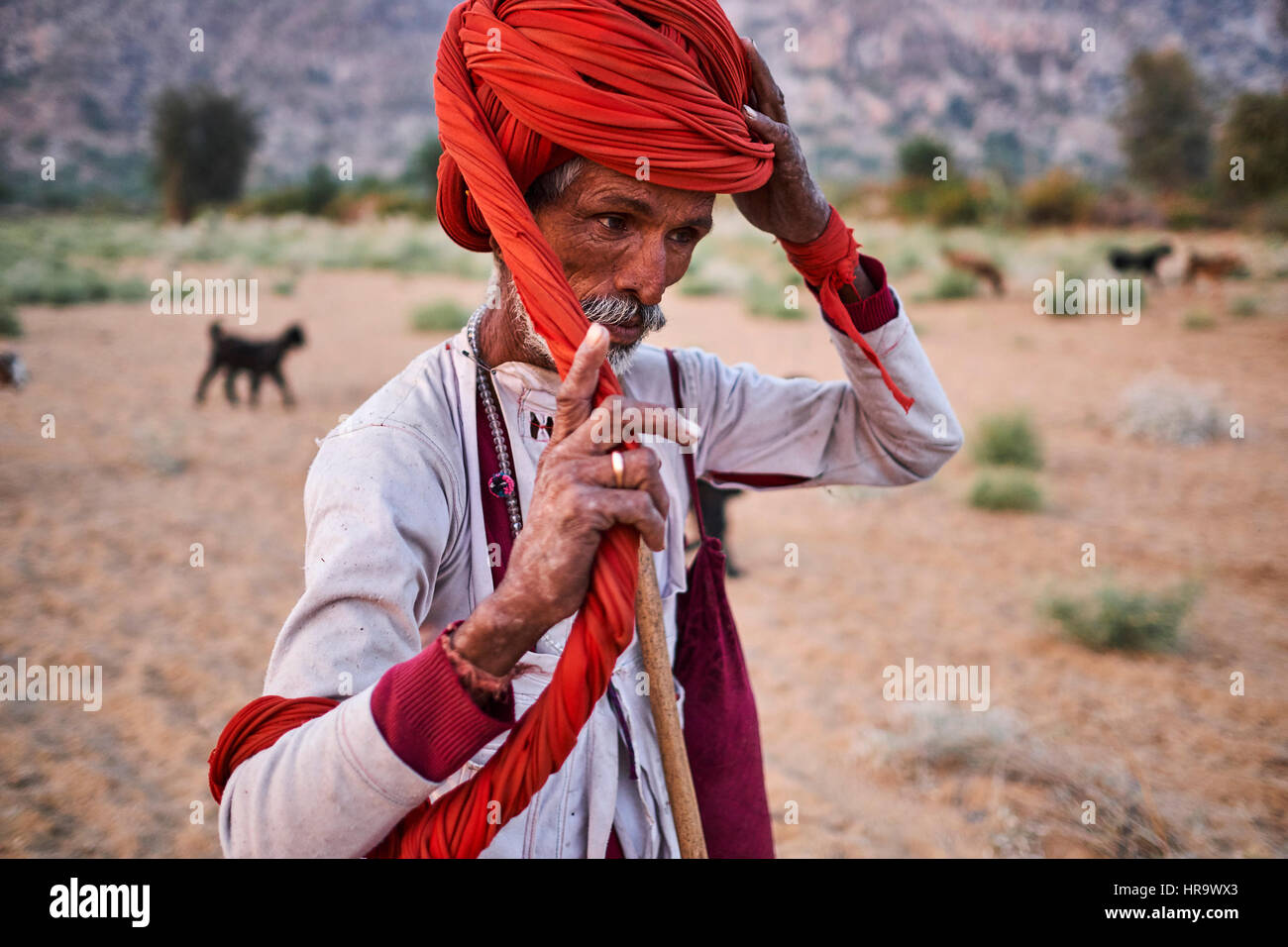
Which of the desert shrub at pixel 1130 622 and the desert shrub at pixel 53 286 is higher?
the desert shrub at pixel 53 286

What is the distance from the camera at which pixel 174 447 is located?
9.27 meters

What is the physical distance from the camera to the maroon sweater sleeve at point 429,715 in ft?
3.81

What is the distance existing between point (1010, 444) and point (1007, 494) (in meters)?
1.29

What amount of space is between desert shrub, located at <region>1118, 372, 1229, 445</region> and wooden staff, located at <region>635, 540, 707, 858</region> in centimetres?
1034

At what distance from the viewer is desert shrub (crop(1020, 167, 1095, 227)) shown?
26.5m

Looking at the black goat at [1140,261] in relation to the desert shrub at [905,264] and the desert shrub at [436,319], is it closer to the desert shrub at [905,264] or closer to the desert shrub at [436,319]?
the desert shrub at [905,264]

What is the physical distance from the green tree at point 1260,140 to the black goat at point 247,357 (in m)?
22.8

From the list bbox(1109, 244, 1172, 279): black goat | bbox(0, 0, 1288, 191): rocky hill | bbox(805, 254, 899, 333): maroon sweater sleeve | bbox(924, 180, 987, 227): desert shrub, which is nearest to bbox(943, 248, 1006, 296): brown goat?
bbox(1109, 244, 1172, 279): black goat

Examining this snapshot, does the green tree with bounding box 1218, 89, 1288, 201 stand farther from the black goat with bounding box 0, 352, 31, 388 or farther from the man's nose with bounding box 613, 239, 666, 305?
the man's nose with bounding box 613, 239, 666, 305

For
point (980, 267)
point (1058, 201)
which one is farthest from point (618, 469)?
point (1058, 201)

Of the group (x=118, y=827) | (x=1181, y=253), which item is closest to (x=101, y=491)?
(x=118, y=827)

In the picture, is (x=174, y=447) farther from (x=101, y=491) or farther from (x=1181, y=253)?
(x=1181, y=253)

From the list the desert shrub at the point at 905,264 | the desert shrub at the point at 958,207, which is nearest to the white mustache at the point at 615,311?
the desert shrub at the point at 905,264
